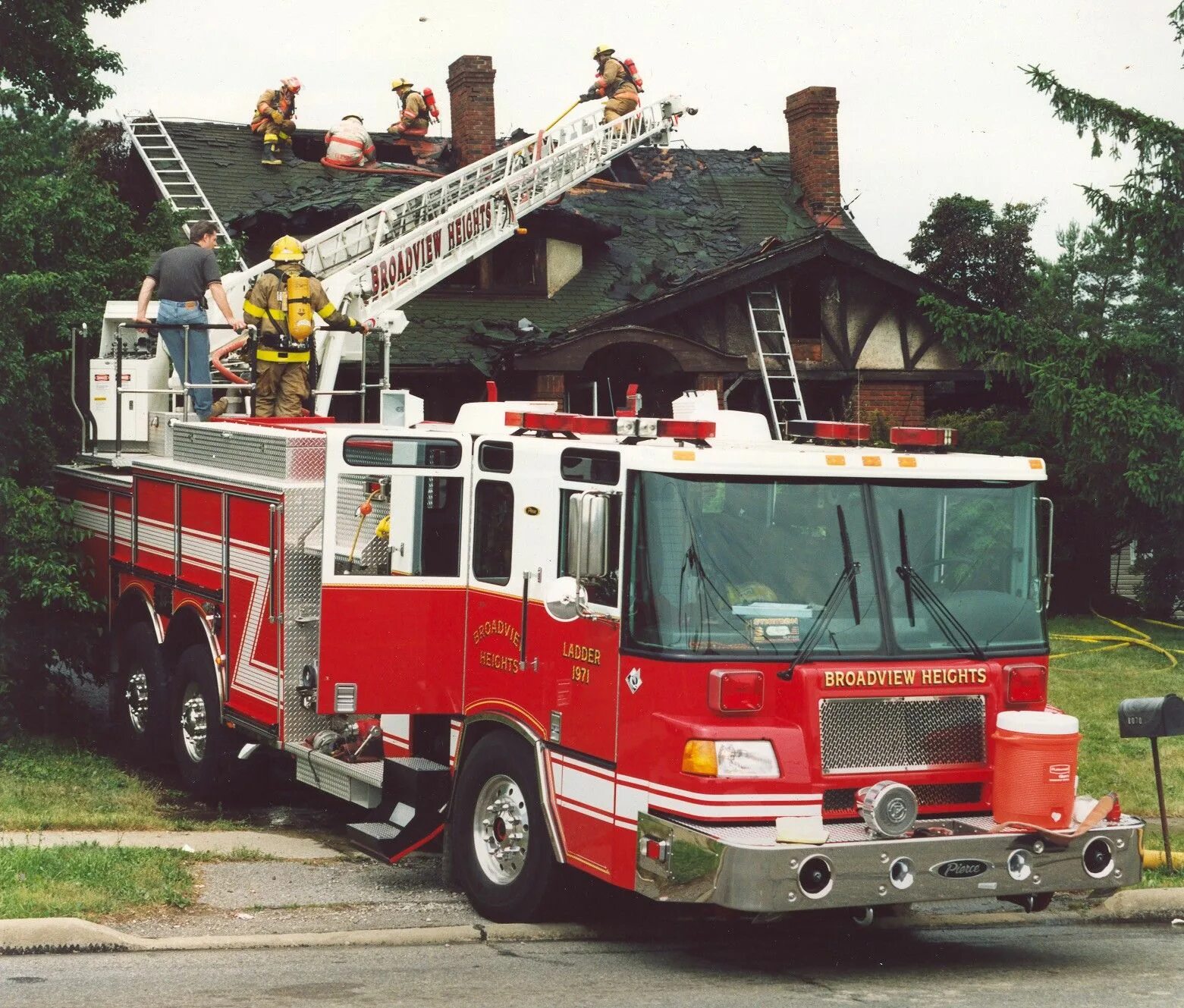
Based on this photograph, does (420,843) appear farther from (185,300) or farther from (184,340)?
(185,300)

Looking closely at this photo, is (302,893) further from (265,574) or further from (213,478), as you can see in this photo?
(213,478)

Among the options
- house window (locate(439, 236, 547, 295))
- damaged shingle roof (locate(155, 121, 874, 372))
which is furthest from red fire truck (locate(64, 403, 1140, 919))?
house window (locate(439, 236, 547, 295))

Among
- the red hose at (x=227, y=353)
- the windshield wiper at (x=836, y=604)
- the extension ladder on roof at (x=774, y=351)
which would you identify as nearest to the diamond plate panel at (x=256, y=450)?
the red hose at (x=227, y=353)

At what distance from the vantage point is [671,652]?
7539 mm

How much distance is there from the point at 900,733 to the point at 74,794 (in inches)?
238

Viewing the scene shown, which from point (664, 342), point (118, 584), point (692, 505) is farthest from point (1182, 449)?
point (692, 505)

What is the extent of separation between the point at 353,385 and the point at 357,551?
1468 cm

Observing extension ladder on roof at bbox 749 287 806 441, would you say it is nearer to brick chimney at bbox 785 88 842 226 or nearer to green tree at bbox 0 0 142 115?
brick chimney at bbox 785 88 842 226

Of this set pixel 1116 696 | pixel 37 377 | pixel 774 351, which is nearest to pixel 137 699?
pixel 37 377

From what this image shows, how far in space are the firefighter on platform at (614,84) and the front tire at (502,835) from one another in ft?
59.5

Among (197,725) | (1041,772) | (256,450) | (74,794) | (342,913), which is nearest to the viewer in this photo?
(1041,772)

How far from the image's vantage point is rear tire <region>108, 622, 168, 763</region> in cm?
1224

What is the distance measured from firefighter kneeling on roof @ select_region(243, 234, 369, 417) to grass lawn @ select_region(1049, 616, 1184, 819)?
20.3ft

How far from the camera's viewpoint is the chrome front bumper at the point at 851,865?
714 cm
